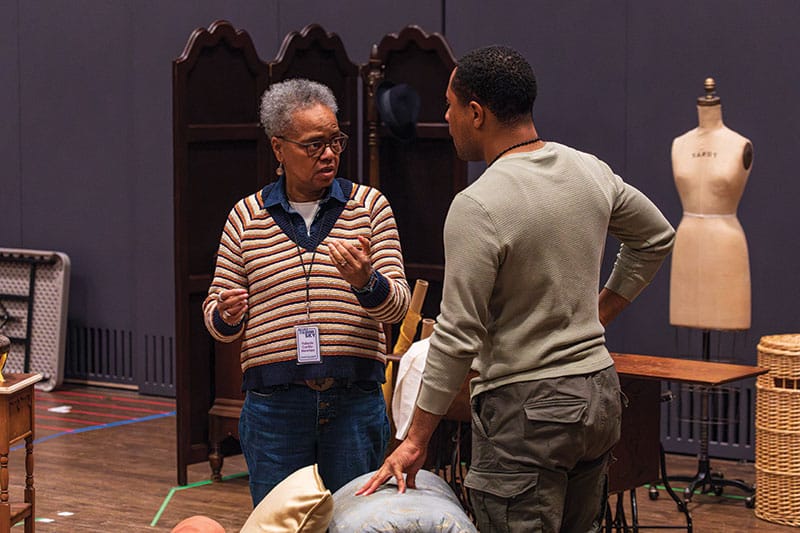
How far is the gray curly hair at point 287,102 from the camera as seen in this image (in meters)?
3.08

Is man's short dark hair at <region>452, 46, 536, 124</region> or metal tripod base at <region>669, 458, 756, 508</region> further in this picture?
metal tripod base at <region>669, 458, 756, 508</region>

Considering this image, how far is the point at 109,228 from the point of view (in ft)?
25.3

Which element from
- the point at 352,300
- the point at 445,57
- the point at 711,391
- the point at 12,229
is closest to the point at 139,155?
the point at 12,229

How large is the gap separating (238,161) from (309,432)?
2816mm

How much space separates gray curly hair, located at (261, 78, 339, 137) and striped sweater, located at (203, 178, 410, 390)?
0.18 metres

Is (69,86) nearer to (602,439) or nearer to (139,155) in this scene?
(139,155)

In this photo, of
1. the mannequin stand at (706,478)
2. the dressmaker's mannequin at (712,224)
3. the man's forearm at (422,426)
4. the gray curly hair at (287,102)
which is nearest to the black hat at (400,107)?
the dressmaker's mannequin at (712,224)

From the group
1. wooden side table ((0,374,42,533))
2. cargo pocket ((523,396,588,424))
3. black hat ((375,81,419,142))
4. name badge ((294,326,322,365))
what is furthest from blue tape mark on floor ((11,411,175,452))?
cargo pocket ((523,396,588,424))

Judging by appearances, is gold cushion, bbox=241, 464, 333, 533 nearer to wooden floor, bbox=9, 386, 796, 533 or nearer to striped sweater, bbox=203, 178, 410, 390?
striped sweater, bbox=203, 178, 410, 390

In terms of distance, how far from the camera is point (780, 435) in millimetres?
5039

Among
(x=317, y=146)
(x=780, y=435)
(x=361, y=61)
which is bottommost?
(x=780, y=435)

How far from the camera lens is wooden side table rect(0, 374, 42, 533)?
4.01 m

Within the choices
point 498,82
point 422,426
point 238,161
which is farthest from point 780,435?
point 498,82

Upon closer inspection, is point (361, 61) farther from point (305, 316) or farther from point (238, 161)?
point (305, 316)
